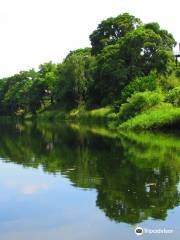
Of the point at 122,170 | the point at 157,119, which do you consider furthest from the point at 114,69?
the point at 122,170

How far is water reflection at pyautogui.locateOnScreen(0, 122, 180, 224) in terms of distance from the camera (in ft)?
49.9

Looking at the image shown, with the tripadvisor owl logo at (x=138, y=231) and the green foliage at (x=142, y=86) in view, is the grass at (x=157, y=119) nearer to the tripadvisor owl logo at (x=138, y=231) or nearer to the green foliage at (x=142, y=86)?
the green foliage at (x=142, y=86)

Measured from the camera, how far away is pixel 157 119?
4641 cm

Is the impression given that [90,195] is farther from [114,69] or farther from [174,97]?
[114,69]

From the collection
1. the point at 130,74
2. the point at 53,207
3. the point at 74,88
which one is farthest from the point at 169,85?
the point at 53,207

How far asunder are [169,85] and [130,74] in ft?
19.4

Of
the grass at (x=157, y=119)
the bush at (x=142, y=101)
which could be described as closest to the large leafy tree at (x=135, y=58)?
the bush at (x=142, y=101)

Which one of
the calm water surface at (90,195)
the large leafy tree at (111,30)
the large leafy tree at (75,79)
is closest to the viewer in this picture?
the calm water surface at (90,195)

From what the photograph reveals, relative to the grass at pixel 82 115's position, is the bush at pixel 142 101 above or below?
above

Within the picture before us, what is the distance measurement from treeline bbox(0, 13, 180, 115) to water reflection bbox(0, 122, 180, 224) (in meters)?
24.0

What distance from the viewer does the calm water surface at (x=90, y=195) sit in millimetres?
13094

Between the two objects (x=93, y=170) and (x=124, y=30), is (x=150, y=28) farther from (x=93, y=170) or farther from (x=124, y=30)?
(x=93, y=170)

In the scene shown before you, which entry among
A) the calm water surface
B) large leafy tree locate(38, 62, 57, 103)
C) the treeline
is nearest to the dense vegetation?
the treeline

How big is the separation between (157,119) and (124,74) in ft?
74.6
